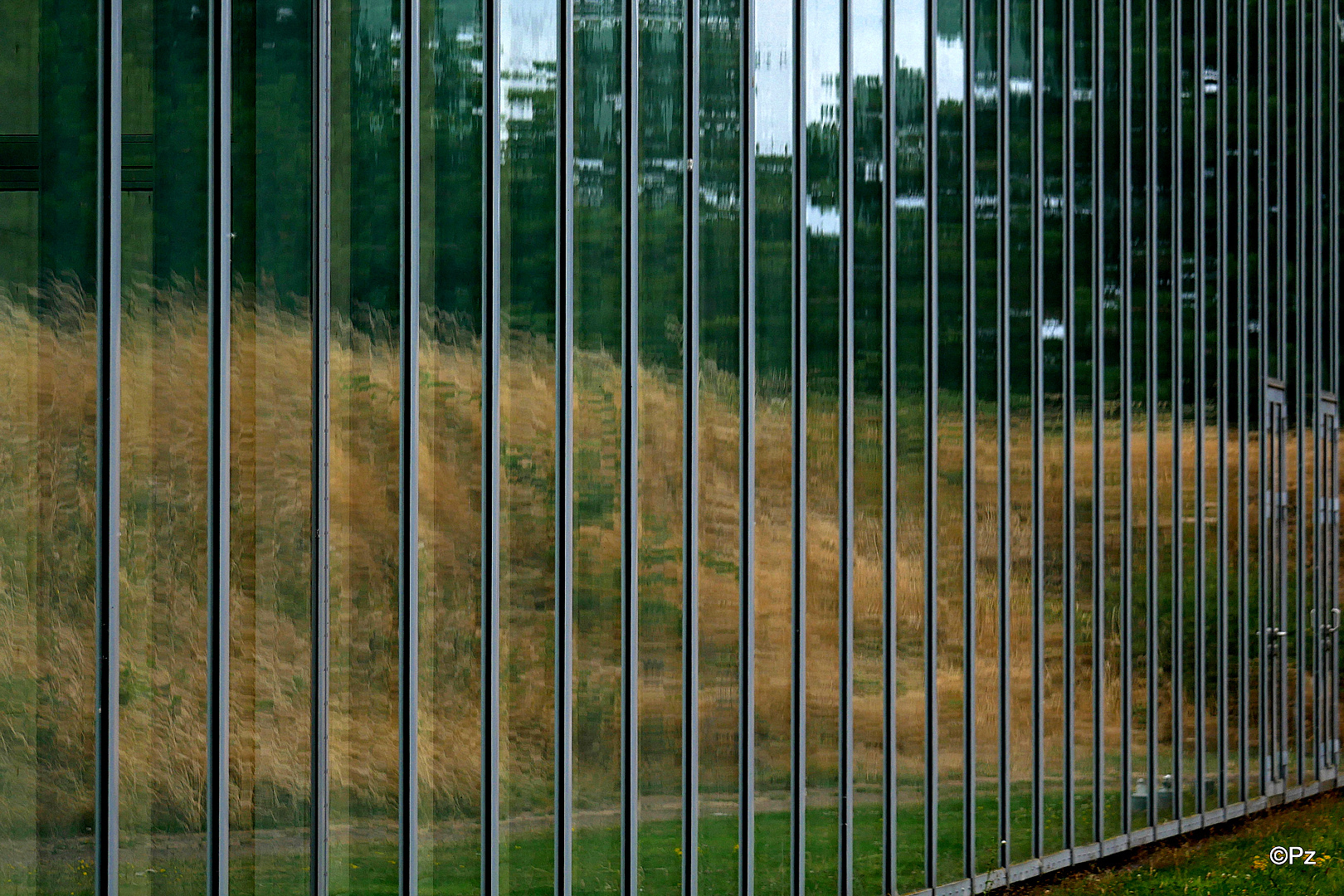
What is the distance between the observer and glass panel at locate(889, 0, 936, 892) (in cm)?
757

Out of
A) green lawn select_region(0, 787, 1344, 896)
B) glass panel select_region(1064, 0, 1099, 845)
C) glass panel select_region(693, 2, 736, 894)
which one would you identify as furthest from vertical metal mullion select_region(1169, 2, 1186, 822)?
glass panel select_region(693, 2, 736, 894)

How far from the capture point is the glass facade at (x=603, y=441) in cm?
511

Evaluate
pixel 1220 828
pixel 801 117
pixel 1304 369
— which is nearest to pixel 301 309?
pixel 801 117

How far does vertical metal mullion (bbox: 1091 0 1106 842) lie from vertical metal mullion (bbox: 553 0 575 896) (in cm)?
423

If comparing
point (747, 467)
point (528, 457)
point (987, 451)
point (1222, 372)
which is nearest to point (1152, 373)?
point (1222, 372)

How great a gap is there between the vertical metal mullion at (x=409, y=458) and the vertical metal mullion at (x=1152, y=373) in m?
5.71

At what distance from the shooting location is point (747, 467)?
6.90 m

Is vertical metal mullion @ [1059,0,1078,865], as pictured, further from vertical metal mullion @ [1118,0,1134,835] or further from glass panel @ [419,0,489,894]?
glass panel @ [419,0,489,894]

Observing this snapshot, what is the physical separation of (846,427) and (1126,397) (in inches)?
112

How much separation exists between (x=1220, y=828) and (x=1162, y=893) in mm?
2134

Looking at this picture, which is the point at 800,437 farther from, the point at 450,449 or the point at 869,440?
the point at 450,449

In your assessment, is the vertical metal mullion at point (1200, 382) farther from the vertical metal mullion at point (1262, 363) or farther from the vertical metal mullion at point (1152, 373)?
the vertical metal mullion at point (1262, 363)

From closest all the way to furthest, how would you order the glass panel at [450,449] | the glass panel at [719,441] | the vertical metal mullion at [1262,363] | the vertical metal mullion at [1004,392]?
the glass panel at [450,449]
the glass panel at [719,441]
the vertical metal mullion at [1004,392]
the vertical metal mullion at [1262,363]

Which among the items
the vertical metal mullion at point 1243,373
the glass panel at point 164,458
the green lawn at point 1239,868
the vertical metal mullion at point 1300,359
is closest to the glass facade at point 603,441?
the glass panel at point 164,458
